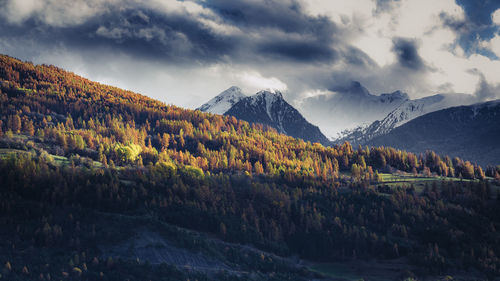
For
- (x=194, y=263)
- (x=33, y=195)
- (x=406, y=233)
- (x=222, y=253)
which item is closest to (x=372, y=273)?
(x=406, y=233)

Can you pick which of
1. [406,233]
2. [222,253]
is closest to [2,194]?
[222,253]

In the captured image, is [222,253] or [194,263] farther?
[222,253]

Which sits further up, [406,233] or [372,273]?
[406,233]

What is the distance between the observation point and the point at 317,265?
182m

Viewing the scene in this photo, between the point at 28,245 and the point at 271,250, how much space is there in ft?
328

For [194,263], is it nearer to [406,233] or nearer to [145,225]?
[145,225]

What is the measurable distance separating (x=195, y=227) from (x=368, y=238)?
83.5 m

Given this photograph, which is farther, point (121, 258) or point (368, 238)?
point (368, 238)

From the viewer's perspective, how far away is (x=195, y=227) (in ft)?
625

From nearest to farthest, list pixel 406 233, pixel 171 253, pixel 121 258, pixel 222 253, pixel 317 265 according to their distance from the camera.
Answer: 1. pixel 121 258
2. pixel 171 253
3. pixel 222 253
4. pixel 317 265
5. pixel 406 233

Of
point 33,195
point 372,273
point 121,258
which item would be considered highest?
point 33,195

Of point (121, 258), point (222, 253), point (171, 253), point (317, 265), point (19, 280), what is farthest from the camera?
point (317, 265)

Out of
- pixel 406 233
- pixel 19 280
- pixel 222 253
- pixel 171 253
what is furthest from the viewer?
pixel 406 233

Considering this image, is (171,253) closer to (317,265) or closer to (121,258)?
(121,258)
